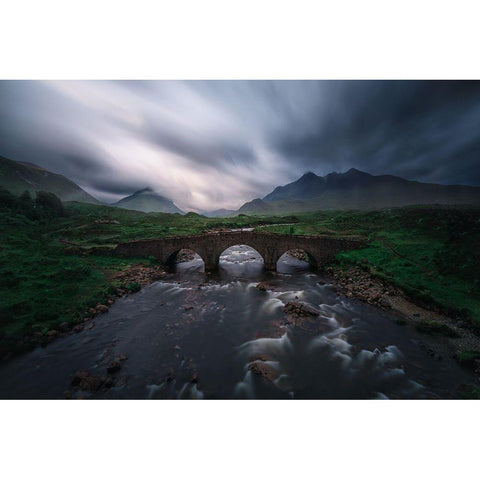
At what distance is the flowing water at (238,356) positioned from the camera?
9406 millimetres

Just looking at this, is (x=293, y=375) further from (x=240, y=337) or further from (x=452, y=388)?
(x=452, y=388)

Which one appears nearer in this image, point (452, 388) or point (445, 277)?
point (452, 388)

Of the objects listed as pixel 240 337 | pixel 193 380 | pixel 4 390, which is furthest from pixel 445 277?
pixel 4 390

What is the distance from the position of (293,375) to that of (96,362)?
11.0 metres

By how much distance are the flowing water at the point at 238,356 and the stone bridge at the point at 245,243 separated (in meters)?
8.33

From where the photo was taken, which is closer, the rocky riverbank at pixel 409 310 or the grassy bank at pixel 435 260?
the rocky riverbank at pixel 409 310

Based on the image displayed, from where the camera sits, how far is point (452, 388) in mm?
9172

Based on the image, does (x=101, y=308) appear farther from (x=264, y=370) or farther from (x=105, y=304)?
(x=264, y=370)

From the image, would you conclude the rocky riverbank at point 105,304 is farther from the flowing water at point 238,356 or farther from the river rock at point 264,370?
the river rock at point 264,370

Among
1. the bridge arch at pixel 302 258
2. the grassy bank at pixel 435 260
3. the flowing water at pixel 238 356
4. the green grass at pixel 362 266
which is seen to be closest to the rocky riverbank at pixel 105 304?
the green grass at pixel 362 266

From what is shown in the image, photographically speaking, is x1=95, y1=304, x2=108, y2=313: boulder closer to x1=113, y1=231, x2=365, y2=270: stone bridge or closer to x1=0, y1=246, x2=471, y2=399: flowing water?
x1=0, y1=246, x2=471, y2=399: flowing water

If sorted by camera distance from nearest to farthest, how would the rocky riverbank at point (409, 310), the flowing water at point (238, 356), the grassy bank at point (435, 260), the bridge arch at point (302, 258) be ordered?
the flowing water at point (238, 356) < the rocky riverbank at point (409, 310) < the grassy bank at point (435, 260) < the bridge arch at point (302, 258)

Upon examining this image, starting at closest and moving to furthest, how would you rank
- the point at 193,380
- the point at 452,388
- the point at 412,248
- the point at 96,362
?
the point at 452,388 < the point at 193,380 < the point at 96,362 < the point at 412,248

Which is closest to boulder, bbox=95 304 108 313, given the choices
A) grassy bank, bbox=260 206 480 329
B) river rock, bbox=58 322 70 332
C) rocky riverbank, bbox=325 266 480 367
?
river rock, bbox=58 322 70 332
